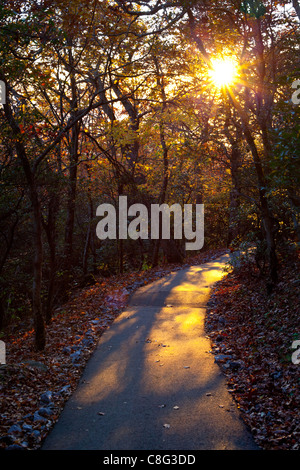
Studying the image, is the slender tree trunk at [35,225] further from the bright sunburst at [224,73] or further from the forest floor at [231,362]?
the bright sunburst at [224,73]

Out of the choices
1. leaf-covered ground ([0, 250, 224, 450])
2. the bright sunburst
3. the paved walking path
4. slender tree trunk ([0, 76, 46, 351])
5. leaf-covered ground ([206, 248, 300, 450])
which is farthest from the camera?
the bright sunburst

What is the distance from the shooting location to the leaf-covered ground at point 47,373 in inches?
209

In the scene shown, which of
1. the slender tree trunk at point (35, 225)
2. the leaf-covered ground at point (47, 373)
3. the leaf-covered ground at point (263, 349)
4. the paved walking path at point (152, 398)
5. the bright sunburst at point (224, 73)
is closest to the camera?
the paved walking path at point (152, 398)

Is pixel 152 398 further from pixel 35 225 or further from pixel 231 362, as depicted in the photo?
pixel 35 225

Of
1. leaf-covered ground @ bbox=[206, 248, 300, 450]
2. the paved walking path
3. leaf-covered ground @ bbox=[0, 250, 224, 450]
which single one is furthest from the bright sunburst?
leaf-covered ground @ bbox=[0, 250, 224, 450]

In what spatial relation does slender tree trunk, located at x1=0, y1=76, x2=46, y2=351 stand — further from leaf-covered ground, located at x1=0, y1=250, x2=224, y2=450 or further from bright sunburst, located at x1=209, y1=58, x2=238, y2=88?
bright sunburst, located at x1=209, y1=58, x2=238, y2=88

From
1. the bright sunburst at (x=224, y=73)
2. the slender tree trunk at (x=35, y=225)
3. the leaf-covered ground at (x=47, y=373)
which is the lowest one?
the leaf-covered ground at (x=47, y=373)

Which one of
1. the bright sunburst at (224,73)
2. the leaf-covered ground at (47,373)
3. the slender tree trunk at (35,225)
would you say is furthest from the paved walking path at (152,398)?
the bright sunburst at (224,73)

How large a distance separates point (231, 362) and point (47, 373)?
127 inches

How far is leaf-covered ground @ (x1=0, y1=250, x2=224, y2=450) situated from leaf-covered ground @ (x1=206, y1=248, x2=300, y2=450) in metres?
2.62

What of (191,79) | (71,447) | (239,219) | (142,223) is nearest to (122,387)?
(71,447)

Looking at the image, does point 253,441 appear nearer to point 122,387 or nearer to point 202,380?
point 202,380

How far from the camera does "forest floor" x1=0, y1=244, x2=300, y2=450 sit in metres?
5.24

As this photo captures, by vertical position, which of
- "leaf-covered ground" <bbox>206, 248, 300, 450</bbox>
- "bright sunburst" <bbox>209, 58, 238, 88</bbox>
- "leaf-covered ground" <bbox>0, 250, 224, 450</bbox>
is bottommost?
"leaf-covered ground" <bbox>0, 250, 224, 450</bbox>
